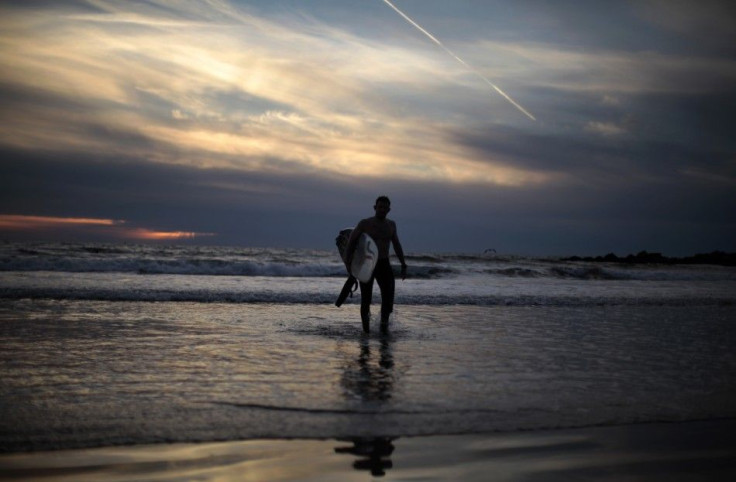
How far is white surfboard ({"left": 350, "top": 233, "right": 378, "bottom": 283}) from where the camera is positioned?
10.3m

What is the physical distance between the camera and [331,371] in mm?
6832

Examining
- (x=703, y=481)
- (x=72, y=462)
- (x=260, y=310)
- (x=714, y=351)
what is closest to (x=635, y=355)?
(x=714, y=351)

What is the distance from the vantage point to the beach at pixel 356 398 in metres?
3.80

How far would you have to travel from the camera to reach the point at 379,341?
9398 millimetres

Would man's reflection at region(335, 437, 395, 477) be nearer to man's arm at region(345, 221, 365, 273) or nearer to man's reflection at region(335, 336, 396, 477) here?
man's reflection at region(335, 336, 396, 477)

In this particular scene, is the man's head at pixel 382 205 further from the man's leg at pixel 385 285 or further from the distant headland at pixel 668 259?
the distant headland at pixel 668 259

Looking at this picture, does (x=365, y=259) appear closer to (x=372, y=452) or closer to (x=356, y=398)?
(x=356, y=398)

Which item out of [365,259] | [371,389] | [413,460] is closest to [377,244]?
[365,259]

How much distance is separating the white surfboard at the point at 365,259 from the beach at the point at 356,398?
1.01 metres

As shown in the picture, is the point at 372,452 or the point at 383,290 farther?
the point at 383,290

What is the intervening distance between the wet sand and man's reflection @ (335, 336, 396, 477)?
0.01 m

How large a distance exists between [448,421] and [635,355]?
186 inches

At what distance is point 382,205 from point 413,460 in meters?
6.59

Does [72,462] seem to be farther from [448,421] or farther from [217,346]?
[217,346]
